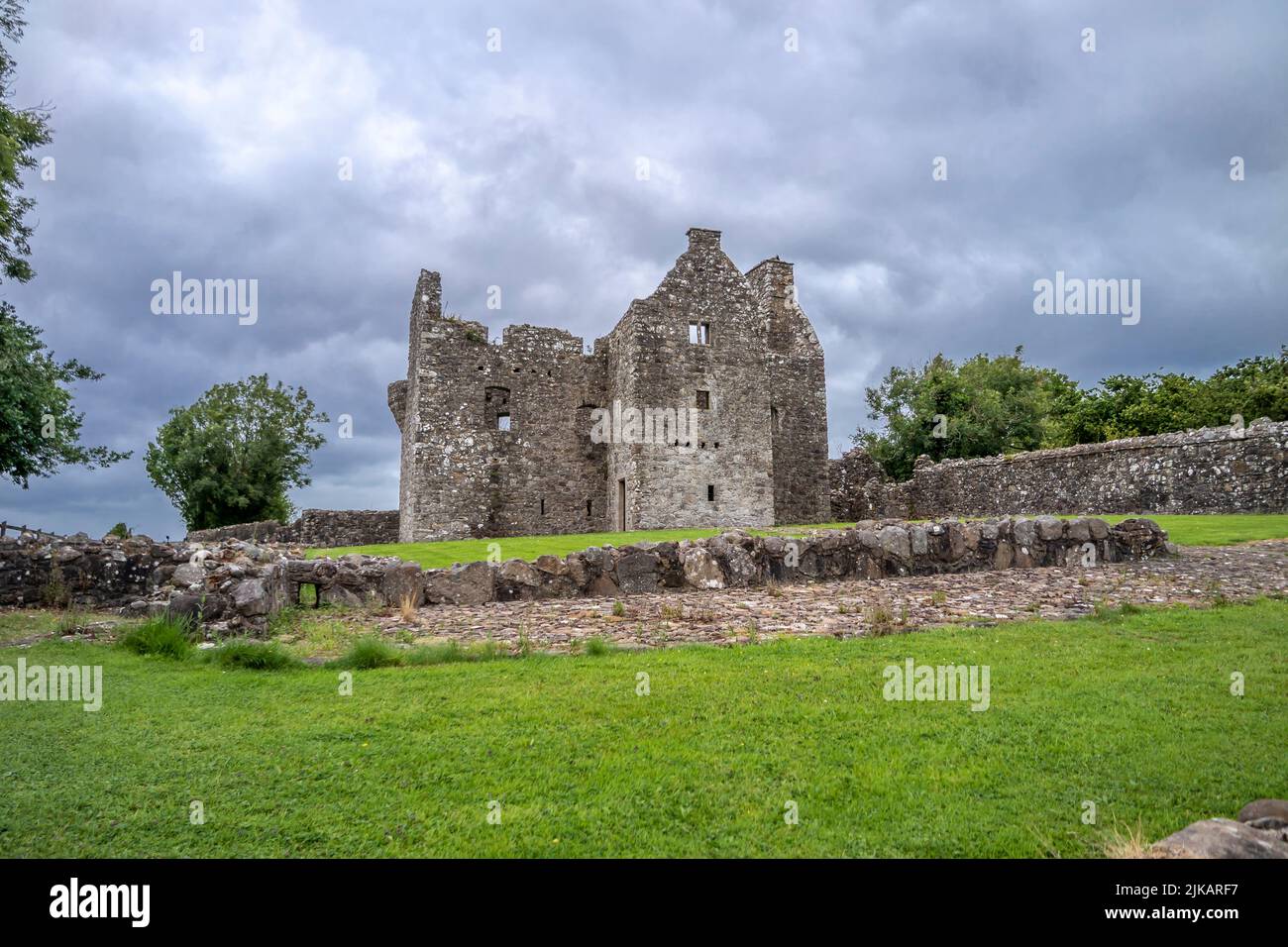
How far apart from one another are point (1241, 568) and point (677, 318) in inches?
751

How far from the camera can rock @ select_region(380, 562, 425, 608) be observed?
464 inches

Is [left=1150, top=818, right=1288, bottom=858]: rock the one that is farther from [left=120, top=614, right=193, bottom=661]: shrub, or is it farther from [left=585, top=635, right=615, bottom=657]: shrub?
[left=120, top=614, right=193, bottom=661]: shrub

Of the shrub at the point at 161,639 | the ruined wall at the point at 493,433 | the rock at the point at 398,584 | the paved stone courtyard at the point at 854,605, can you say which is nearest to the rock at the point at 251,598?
the shrub at the point at 161,639

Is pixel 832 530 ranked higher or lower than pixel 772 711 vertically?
higher

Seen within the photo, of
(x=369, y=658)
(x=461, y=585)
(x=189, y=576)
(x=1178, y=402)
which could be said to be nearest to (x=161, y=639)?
(x=189, y=576)

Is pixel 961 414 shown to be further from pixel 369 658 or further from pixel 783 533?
pixel 369 658

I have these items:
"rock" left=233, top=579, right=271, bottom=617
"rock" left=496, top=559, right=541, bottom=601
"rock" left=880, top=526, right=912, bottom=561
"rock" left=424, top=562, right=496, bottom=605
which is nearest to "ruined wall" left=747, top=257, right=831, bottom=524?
"rock" left=880, top=526, right=912, bottom=561

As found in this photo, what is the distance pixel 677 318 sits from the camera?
2775cm

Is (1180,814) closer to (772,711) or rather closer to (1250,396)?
(772,711)

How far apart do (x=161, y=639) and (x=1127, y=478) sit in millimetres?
24197

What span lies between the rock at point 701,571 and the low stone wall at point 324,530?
765 inches

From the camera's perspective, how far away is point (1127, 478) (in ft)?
73.2

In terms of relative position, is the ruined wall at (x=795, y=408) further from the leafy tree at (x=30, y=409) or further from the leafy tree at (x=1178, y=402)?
the leafy tree at (x=30, y=409)
